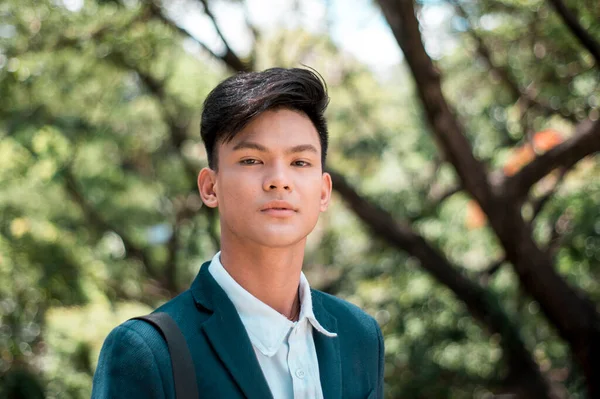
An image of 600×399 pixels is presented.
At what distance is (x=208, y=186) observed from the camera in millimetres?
1713

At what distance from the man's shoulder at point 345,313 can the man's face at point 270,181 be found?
199 millimetres

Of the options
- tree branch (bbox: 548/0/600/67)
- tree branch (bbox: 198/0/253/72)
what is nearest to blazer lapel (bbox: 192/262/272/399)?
tree branch (bbox: 548/0/600/67)

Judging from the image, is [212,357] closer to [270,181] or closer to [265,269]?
[265,269]

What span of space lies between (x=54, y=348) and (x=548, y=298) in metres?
3.55

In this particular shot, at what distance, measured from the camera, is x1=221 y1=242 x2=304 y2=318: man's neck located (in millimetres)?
1605

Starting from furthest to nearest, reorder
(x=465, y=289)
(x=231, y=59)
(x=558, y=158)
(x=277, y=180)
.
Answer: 1. (x=465, y=289)
2. (x=231, y=59)
3. (x=558, y=158)
4. (x=277, y=180)

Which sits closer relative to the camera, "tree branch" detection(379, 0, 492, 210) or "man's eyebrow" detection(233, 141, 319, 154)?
"man's eyebrow" detection(233, 141, 319, 154)

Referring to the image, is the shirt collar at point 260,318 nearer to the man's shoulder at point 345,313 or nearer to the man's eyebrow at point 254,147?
the man's shoulder at point 345,313

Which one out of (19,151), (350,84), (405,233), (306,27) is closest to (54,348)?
(19,151)

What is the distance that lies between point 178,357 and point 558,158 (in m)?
4.45

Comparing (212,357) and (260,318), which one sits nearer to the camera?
(212,357)

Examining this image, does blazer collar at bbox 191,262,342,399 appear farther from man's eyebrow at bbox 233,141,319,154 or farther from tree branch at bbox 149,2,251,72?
tree branch at bbox 149,2,251,72

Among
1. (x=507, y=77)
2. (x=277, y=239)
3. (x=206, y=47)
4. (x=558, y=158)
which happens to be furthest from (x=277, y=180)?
(x=507, y=77)

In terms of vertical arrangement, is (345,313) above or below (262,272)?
below
